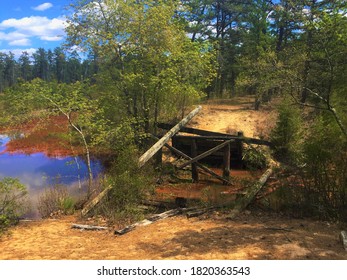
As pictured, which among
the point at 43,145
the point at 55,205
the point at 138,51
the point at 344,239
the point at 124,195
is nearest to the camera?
the point at 344,239

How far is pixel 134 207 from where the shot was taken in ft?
29.9

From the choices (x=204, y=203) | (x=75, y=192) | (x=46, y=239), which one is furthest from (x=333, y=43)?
(x=75, y=192)

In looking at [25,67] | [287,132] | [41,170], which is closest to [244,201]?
[287,132]

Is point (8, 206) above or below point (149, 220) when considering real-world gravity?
above

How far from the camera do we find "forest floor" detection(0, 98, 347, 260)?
5.15 m

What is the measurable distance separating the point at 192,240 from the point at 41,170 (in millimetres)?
13184

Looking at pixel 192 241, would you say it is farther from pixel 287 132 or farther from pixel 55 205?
pixel 287 132

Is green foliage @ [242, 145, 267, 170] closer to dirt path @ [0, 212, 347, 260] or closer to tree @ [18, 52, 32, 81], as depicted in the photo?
dirt path @ [0, 212, 347, 260]

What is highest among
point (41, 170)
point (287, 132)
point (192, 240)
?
point (287, 132)

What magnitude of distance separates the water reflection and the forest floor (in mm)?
4682

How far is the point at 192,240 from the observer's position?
19.9ft

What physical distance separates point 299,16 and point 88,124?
7.41 m

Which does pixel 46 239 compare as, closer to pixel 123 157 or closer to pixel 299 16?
pixel 123 157

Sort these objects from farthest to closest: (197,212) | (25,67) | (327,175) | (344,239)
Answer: (25,67), (197,212), (327,175), (344,239)
